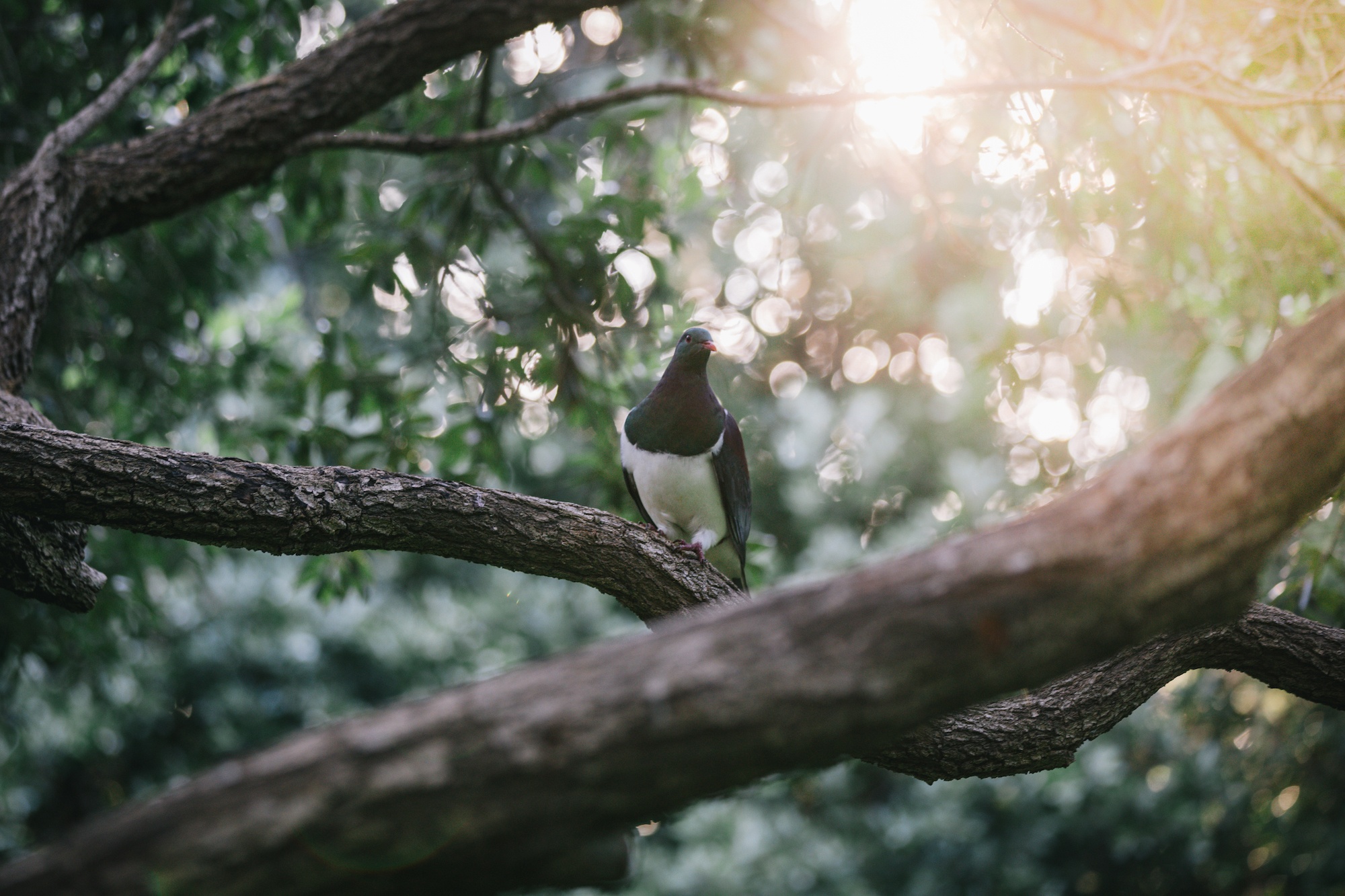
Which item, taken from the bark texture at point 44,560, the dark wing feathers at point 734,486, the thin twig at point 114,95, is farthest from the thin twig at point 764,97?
the bark texture at point 44,560

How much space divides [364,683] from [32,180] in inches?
252

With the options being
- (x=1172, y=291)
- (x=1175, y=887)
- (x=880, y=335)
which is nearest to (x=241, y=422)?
(x=880, y=335)

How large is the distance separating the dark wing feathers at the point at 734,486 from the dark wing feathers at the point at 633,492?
0.34 metres

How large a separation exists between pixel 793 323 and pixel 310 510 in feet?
13.1

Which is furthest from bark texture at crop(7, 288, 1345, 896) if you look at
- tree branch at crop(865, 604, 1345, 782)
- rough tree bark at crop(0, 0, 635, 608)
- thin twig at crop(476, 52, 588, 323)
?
thin twig at crop(476, 52, 588, 323)

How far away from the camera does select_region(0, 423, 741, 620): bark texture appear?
191 centimetres

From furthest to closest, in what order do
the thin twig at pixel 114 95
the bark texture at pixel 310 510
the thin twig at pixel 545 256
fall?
the thin twig at pixel 545 256, the thin twig at pixel 114 95, the bark texture at pixel 310 510

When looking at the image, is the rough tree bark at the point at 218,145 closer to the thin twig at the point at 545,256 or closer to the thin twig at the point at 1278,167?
the thin twig at the point at 545,256

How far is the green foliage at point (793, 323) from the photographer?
3.39 metres

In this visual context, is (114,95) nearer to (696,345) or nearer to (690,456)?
(696,345)

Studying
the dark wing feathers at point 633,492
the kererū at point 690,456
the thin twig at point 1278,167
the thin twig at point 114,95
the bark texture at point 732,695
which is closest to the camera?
the bark texture at point 732,695

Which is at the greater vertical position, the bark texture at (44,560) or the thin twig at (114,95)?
the thin twig at (114,95)

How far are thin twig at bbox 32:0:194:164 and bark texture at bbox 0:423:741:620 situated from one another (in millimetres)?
1487

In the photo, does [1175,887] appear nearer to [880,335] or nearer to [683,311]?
[880,335]
